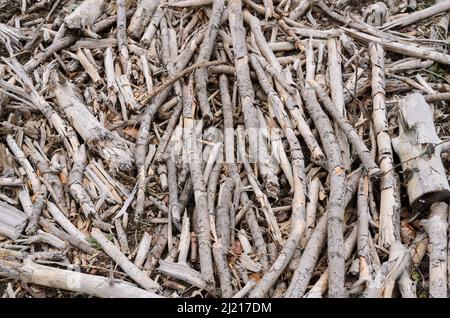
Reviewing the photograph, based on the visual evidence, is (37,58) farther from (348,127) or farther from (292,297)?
(292,297)

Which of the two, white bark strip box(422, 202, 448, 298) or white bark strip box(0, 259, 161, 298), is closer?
white bark strip box(422, 202, 448, 298)

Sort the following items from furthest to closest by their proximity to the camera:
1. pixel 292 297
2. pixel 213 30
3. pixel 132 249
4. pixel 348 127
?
pixel 213 30
pixel 348 127
pixel 132 249
pixel 292 297

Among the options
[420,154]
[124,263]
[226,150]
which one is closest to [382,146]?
[420,154]

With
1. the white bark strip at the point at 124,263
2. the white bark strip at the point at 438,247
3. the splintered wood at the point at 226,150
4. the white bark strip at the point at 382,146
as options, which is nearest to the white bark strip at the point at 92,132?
the splintered wood at the point at 226,150

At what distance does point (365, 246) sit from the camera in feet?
15.1

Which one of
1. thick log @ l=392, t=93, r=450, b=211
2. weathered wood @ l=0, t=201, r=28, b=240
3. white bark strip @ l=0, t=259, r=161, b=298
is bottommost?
white bark strip @ l=0, t=259, r=161, b=298

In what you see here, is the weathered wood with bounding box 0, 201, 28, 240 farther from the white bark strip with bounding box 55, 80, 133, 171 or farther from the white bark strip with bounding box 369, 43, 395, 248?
the white bark strip with bounding box 369, 43, 395, 248

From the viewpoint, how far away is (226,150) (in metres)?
5.57

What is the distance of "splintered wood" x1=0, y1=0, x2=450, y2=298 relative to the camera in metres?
4.68

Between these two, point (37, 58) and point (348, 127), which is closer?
point (348, 127)

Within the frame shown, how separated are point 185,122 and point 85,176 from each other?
3.63ft

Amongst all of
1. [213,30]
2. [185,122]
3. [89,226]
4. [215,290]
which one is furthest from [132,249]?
[213,30]

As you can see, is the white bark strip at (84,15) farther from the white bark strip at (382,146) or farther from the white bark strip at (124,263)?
the white bark strip at (382,146)

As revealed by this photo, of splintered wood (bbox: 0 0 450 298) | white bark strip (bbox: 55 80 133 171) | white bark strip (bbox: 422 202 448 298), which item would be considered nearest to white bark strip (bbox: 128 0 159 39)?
splintered wood (bbox: 0 0 450 298)
